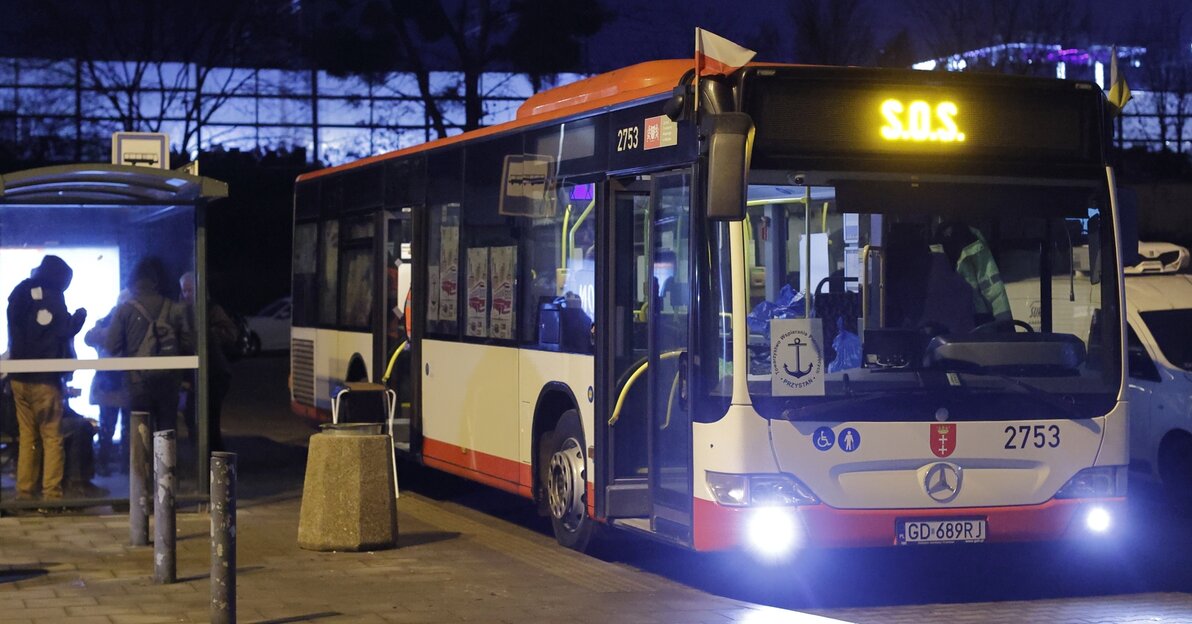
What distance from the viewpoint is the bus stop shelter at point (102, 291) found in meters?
12.9

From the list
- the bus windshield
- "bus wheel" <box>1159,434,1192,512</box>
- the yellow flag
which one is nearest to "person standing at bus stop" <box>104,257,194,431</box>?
the bus windshield

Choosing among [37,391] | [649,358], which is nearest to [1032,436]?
[649,358]

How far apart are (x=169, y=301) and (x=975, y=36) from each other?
2727cm

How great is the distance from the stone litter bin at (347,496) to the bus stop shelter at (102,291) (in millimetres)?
2068

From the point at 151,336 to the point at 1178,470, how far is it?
26.8ft

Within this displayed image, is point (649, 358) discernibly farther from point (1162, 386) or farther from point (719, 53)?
point (1162, 386)

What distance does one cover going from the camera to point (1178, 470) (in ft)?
45.0

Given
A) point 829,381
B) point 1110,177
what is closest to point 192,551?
point 829,381

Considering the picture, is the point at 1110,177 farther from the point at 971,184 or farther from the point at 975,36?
the point at 975,36

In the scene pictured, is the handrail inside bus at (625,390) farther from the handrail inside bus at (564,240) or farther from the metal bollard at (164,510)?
the metal bollard at (164,510)

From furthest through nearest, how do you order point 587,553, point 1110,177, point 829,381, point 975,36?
point 975,36 → point 587,553 → point 1110,177 → point 829,381

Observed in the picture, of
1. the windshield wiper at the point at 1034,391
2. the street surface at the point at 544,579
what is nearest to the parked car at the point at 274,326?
the street surface at the point at 544,579

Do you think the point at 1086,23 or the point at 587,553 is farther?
the point at 1086,23

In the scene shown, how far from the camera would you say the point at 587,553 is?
11047 millimetres
